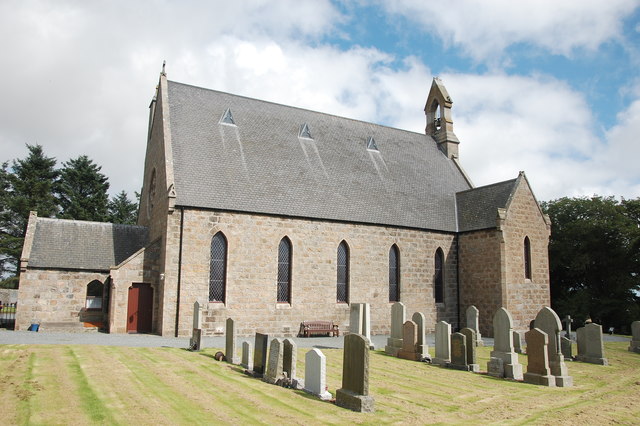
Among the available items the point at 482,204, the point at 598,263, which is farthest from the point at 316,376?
the point at 598,263

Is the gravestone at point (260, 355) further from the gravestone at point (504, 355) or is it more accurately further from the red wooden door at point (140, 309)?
the red wooden door at point (140, 309)

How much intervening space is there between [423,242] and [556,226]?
73.6 ft

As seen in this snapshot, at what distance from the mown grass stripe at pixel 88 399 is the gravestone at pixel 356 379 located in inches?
183

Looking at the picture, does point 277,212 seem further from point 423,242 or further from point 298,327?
point 423,242

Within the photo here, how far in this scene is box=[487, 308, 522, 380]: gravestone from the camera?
15.2m

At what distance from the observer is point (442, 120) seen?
120ft

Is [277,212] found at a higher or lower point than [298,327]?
higher

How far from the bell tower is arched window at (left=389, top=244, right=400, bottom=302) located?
38.5 feet

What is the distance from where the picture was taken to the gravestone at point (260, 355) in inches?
537

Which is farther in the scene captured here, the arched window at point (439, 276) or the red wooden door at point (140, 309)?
the arched window at point (439, 276)

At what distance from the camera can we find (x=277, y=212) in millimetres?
24125

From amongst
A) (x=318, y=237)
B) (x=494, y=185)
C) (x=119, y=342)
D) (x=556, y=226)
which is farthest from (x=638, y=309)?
(x=119, y=342)

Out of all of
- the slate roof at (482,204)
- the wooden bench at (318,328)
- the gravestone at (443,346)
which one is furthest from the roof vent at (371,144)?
the gravestone at (443,346)

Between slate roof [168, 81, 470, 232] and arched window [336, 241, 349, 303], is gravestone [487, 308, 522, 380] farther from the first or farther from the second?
slate roof [168, 81, 470, 232]
